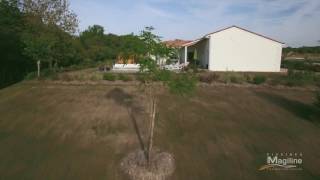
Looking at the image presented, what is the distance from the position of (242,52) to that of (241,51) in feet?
0.50

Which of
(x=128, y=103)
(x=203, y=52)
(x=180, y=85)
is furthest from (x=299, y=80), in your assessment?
(x=180, y=85)

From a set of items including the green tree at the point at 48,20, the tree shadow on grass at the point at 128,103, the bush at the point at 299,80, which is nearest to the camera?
the tree shadow on grass at the point at 128,103

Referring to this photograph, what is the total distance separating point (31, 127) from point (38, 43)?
13.9m

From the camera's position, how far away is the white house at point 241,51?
30.7m

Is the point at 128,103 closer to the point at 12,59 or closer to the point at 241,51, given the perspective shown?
the point at 12,59

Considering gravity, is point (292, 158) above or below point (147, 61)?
below

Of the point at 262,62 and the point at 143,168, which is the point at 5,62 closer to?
the point at 143,168

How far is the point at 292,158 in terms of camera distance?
8.63m

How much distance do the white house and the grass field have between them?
45.8 ft

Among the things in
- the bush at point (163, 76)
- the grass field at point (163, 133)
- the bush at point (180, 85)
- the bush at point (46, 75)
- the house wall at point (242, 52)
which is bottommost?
the grass field at point (163, 133)

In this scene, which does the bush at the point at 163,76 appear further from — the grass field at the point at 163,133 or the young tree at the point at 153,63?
the grass field at the point at 163,133

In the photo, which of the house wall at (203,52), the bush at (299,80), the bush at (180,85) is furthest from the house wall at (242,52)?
the bush at (180,85)

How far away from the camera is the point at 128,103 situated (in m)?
14.9

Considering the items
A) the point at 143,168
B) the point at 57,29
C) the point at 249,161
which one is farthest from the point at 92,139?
the point at 57,29
